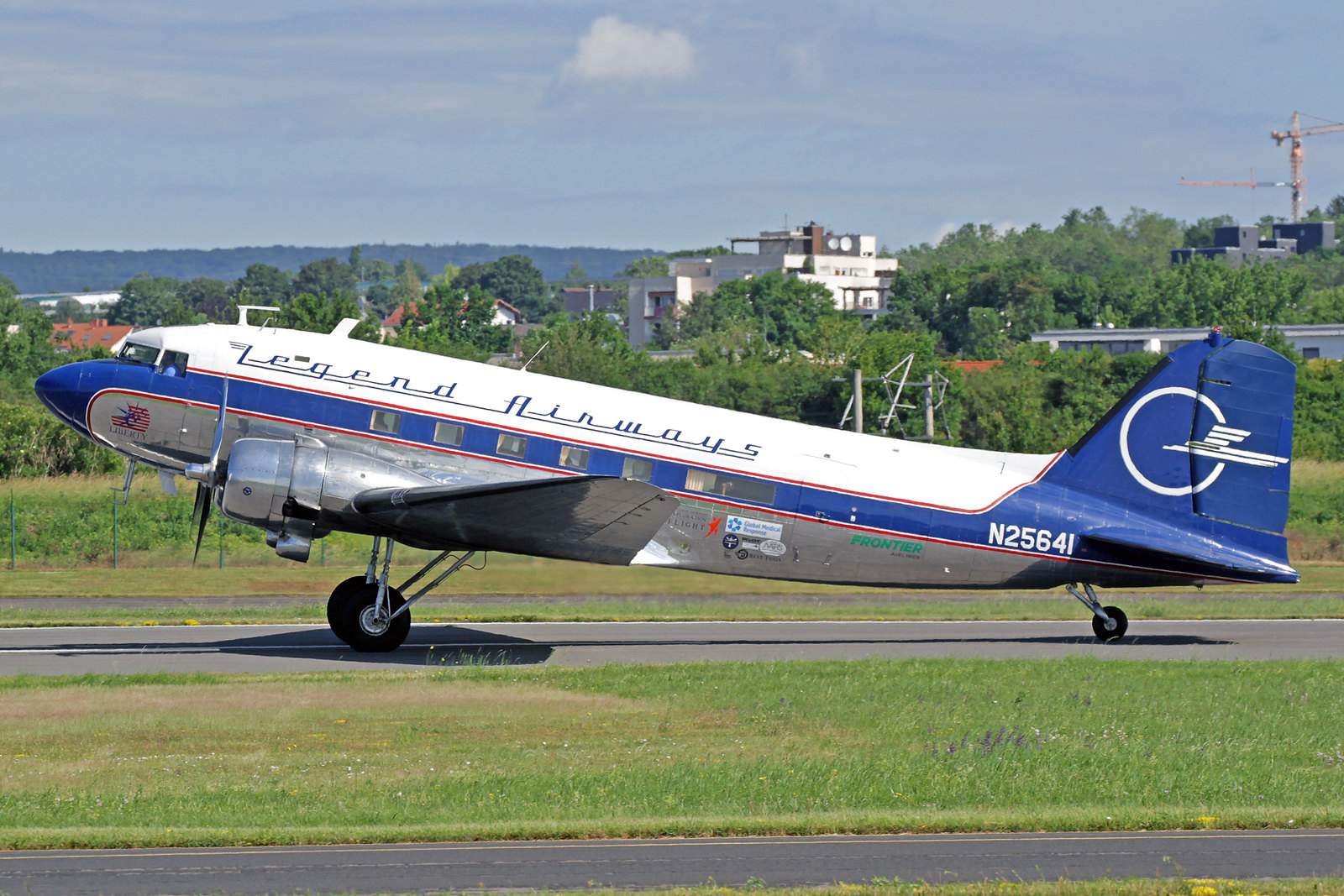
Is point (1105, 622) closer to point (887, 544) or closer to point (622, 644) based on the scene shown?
point (887, 544)

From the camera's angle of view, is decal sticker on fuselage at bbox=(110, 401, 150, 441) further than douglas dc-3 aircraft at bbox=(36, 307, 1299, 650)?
Yes

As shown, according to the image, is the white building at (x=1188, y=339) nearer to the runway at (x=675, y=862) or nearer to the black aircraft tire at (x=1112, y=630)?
the black aircraft tire at (x=1112, y=630)

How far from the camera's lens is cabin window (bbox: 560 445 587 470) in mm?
22609

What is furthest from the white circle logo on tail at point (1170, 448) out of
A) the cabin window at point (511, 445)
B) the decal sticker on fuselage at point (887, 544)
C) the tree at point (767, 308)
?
the tree at point (767, 308)

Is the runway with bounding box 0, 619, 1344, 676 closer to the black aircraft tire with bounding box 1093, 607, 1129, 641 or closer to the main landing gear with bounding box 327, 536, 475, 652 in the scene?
the black aircraft tire with bounding box 1093, 607, 1129, 641

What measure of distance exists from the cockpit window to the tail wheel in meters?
5.10

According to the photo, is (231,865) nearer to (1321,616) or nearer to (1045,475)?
(1045,475)

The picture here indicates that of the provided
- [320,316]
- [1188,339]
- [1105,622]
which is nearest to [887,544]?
[1105,622]

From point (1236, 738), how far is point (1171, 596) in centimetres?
1929

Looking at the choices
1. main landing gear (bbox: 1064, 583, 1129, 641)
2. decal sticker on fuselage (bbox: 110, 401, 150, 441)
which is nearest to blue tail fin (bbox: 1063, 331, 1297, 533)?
main landing gear (bbox: 1064, 583, 1129, 641)

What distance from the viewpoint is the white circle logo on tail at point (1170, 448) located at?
78.4ft

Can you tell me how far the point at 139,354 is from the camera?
23.1 meters

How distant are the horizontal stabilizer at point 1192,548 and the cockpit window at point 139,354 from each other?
16.0 m

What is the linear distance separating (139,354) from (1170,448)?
1766cm
